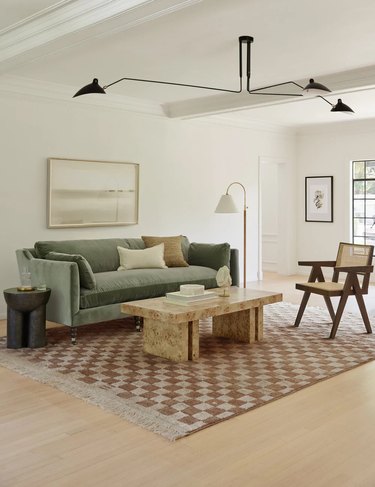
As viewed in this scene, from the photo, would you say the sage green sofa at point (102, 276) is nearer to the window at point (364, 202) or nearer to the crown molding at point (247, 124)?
the crown molding at point (247, 124)

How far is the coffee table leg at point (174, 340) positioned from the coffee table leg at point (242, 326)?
70cm

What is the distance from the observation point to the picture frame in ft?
21.8

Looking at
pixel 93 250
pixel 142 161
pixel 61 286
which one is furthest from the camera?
pixel 142 161

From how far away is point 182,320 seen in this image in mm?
4344

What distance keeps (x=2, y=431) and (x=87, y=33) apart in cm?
262

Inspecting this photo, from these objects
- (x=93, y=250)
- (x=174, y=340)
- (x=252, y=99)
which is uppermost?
(x=252, y=99)

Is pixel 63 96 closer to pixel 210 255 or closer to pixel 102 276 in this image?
pixel 102 276

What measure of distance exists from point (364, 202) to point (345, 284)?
14.2 ft

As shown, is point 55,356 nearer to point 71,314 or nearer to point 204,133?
point 71,314

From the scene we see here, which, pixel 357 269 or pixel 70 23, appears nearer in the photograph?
pixel 70 23

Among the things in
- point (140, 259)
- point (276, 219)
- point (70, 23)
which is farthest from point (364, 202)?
point (70, 23)

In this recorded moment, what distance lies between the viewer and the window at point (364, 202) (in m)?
9.37

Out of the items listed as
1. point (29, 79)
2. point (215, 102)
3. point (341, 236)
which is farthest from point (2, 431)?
point (341, 236)

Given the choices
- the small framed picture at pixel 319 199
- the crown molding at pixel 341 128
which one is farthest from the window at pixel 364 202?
the crown molding at pixel 341 128
